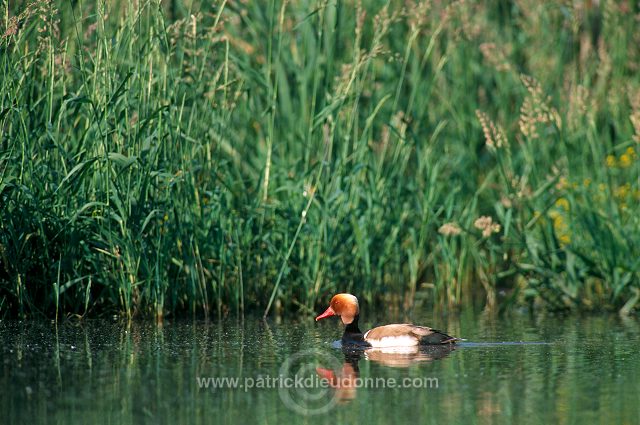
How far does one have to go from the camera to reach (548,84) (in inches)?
432

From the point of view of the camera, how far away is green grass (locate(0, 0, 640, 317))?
8.16 m

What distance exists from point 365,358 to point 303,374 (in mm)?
821

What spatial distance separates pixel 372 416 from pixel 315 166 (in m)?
3.67

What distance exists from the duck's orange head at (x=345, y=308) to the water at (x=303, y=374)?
0.17 m

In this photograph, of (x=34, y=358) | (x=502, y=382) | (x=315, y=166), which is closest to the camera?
(x=502, y=382)

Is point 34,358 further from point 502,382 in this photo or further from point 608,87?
point 608,87

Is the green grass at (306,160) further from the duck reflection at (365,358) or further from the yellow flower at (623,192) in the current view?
the duck reflection at (365,358)

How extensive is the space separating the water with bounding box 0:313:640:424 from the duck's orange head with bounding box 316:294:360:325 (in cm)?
17

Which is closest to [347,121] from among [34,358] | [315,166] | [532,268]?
[315,166]

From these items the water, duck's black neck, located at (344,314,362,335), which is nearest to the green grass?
the water

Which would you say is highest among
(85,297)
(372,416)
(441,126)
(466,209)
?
(441,126)

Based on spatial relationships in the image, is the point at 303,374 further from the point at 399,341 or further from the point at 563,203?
the point at 563,203

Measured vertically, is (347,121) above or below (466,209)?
above

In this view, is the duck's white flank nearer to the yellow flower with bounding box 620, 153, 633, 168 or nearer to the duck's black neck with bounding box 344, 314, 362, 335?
the duck's black neck with bounding box 344, 314, 362, 335
